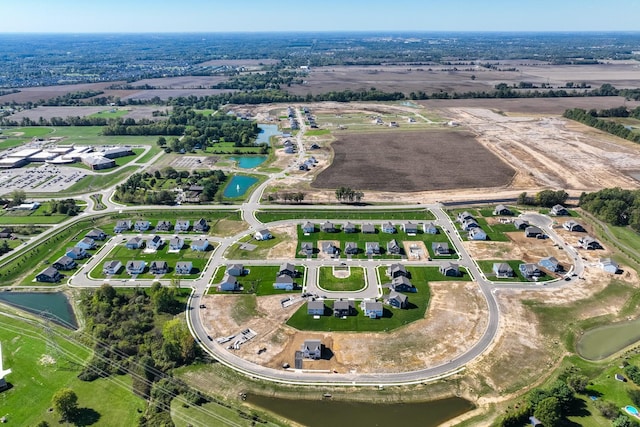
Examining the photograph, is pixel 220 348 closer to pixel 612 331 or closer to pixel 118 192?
pixel 612 331

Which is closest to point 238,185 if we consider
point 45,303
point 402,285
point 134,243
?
point 134,243

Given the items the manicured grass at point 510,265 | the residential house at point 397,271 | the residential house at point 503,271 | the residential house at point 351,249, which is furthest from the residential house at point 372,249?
the residential house at point 503,271

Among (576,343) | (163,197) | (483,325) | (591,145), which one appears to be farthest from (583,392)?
(591,145)

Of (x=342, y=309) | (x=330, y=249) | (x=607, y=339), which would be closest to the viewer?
(x=607, y=339)

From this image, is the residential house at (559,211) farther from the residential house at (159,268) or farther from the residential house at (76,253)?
the residential house at (76,253)

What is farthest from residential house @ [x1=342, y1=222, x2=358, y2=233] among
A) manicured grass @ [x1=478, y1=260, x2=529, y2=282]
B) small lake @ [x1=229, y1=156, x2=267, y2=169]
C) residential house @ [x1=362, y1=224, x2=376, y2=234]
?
small lake @ [x1=229, y1=156, x2=267, y2=169]

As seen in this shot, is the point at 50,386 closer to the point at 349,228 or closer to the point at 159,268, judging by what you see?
the point at 159,268
